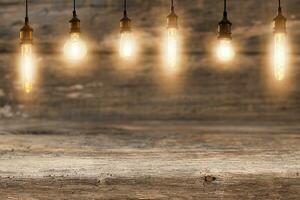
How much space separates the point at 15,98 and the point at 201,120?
4.61ft

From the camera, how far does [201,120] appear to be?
408cm

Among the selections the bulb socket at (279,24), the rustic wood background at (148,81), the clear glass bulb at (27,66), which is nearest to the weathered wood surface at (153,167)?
the rustic wood background at (148,81)

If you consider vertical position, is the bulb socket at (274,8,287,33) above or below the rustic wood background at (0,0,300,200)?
below

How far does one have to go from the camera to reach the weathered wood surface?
2686 mm

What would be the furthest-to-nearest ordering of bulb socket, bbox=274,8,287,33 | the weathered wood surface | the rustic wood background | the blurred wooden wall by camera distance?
the blurred wooden wall < the rustic wood background < bulb socket, bbox=274,8,287,33 < the weathered wood surface

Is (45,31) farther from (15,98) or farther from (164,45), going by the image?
(164,45)

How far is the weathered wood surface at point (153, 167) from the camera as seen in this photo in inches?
106

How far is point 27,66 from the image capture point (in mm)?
3217

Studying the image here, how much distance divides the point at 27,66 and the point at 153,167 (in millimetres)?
977

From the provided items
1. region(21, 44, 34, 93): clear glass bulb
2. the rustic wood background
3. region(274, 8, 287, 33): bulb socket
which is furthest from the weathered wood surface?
region(274, 8, 287, 33): bulb socket

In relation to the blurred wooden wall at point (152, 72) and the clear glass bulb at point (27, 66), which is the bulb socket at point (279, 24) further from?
the clear glass bulb at point (27, 66)

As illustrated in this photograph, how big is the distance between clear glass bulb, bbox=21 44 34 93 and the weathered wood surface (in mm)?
441

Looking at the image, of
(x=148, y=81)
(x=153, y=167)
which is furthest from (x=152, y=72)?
(x=153, y=167)

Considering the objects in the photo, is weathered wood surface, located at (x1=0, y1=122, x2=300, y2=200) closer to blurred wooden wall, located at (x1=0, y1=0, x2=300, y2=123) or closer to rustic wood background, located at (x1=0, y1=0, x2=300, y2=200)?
rustic wood background, located at (x1=0, y1=0, x2=300, y2=200)
